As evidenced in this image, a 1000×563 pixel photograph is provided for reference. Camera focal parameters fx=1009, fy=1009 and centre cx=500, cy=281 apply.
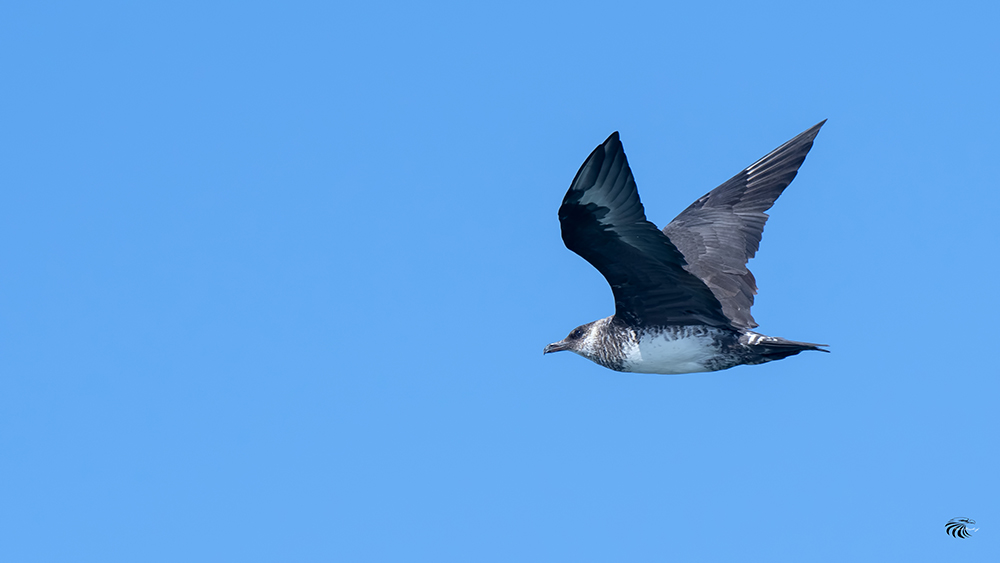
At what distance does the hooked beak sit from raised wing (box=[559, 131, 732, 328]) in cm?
103

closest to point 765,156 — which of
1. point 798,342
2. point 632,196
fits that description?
point 798,342

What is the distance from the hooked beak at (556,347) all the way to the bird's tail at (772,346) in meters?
2.05

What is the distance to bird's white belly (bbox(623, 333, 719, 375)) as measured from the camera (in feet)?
31.0

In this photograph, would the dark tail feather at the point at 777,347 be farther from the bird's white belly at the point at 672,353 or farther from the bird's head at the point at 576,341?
the bird's head at the point at 576,341

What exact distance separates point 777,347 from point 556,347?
252cm

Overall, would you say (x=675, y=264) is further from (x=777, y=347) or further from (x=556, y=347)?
(x=556, y=347)

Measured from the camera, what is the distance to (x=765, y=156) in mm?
11867

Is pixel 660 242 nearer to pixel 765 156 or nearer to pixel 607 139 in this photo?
pixel 607 139

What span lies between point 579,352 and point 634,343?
2.87 feet

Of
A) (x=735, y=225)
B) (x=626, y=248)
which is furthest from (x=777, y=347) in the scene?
(x=735, y=225)

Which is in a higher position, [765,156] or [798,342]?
[765,156]

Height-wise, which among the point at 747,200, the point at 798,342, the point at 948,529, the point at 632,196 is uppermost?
the point at 747,200

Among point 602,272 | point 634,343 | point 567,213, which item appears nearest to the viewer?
point 567,213

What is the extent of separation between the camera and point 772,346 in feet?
29.7
